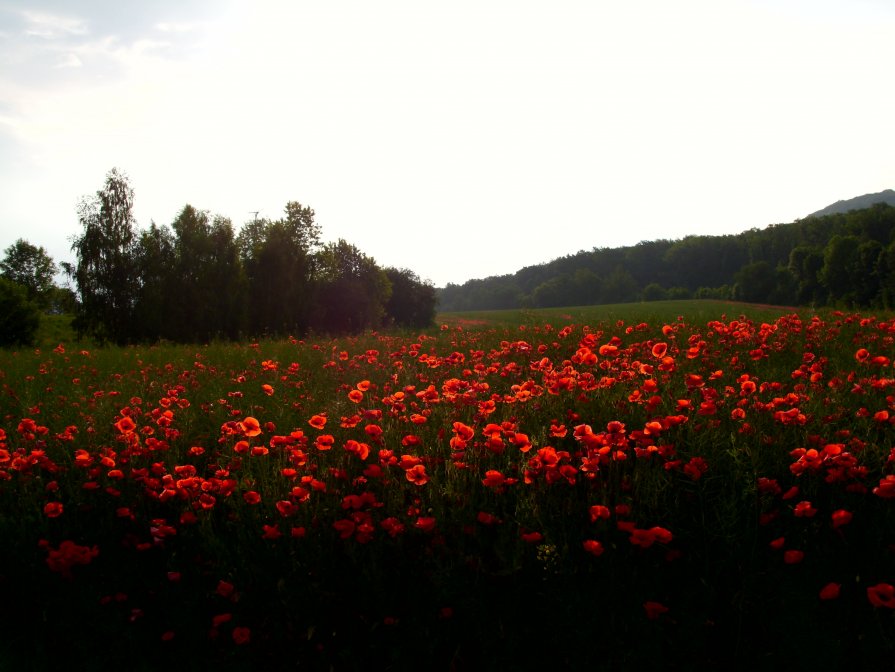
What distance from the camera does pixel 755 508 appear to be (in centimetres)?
286

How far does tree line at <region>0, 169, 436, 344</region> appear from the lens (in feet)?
88.9

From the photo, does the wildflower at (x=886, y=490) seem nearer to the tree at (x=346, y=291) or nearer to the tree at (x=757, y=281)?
the tree at (x=346, y=291)

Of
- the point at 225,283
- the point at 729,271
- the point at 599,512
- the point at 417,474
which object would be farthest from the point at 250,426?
the point at 729,271

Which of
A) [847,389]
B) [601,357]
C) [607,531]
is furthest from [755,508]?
[601,357]

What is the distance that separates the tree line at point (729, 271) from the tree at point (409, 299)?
15685mm

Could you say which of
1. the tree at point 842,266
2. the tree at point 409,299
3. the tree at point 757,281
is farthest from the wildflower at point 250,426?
the tree at point 757,281

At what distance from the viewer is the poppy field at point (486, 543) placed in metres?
2.50

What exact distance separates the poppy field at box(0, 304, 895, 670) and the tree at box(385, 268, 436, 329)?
41.3m

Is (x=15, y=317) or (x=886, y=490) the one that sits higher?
(x=15, y=317)

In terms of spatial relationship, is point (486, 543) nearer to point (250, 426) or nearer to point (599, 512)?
point (599, 512)

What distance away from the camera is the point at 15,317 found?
Result: 25.7m

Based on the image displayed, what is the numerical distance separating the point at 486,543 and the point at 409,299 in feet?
144

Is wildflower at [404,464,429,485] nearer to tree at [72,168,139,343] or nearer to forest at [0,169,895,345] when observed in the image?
forest at [0,169,895,345]

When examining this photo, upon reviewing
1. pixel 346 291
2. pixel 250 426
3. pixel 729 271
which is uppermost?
pixel 346 291
